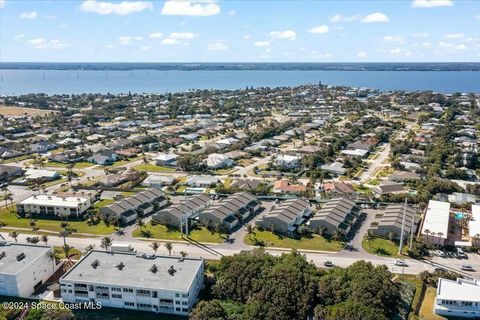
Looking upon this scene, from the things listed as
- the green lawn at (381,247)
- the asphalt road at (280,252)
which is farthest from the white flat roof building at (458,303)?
the green lawn at (381,247)

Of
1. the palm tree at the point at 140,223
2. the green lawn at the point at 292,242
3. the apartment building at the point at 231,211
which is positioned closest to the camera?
the green lawn at the point at 292,242

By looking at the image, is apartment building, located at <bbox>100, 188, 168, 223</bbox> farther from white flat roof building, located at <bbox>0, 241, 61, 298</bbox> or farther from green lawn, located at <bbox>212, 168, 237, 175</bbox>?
green lawn, located at <bbox>212, 168, 237, 175</bbox>

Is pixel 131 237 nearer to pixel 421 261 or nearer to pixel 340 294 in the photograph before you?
pixel 340 294

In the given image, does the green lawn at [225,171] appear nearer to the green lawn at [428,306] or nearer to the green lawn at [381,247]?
the green lawn at [381,247]

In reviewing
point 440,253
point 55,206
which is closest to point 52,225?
point 55,206

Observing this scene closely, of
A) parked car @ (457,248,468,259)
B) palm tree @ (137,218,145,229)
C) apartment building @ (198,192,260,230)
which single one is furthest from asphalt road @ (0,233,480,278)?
apartment building @ (198,192,260,230)

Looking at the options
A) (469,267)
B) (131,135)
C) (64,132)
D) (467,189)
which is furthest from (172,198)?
(64,132)

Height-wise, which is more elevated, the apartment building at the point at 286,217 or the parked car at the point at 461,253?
the apartment building at the point at 286,217
